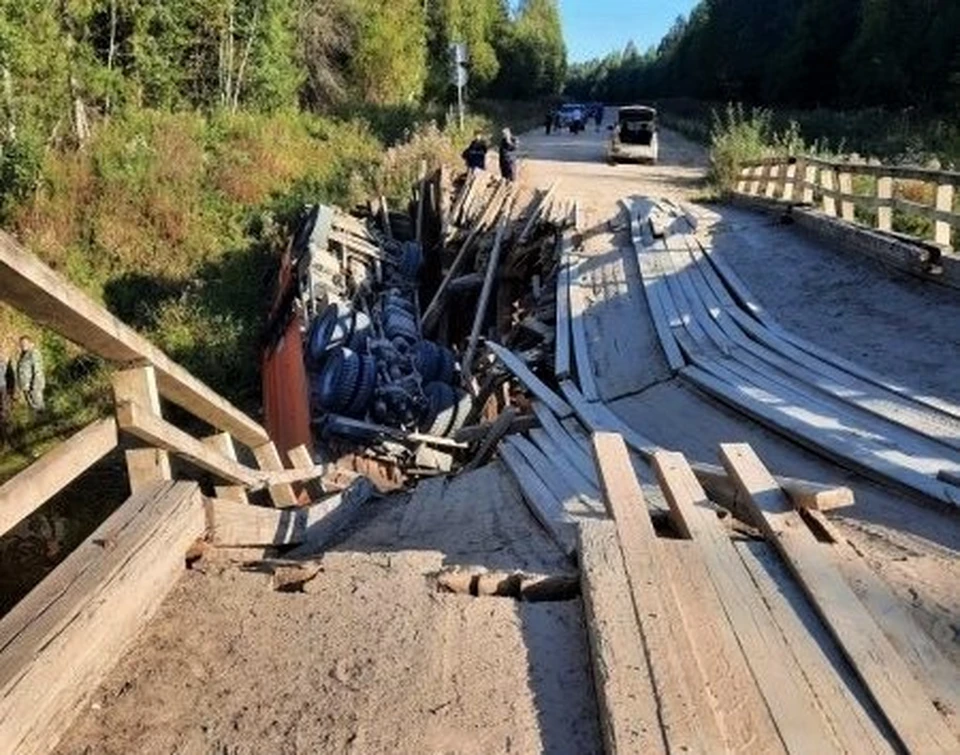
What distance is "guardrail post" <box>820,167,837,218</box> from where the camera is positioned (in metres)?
14.8

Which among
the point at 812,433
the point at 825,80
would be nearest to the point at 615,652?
the point at 812,433

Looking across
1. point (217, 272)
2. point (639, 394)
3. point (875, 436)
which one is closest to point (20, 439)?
point (217, 272)

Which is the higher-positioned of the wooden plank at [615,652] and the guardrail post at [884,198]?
the guardrail post at [884,198]

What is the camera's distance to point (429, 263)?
20500mm

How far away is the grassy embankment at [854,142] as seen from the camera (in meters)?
16.9

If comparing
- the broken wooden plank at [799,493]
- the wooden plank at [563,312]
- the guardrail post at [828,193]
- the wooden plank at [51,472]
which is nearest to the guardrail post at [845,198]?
the guardrail post at [828,193]

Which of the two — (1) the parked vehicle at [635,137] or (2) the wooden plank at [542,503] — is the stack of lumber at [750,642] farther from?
(1) the parked vehicle at [635,137]

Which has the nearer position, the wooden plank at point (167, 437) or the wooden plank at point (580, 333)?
the wooden plank at point (167, 437)

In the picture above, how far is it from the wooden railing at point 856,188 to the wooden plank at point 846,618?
7.11 metres

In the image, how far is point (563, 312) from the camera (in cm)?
1230

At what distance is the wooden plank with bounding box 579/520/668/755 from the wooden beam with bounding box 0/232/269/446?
6.44 feet

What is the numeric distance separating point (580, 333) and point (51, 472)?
817cm

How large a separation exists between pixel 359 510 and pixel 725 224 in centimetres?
1050

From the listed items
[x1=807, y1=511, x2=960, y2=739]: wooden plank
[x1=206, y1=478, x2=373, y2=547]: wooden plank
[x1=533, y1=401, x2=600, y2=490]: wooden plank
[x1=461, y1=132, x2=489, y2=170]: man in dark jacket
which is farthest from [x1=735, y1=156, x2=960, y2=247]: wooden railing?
[x1=807, y1=511, x2=960, y2=739]: wooden plank
